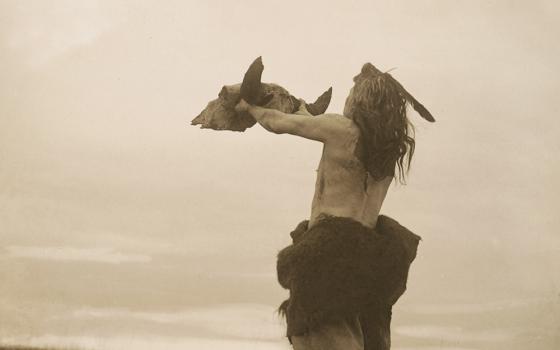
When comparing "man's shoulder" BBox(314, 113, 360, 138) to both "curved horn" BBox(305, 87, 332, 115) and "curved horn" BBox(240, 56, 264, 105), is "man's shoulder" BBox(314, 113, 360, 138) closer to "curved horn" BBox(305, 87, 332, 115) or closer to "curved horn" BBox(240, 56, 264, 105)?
"curved horn" BBox(240, 56, 264, 105)

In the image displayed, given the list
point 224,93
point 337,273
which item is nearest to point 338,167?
point 337,273

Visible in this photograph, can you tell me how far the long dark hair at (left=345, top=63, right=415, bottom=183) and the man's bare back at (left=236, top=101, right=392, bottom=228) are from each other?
63 mm

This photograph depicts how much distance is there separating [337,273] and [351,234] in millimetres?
269

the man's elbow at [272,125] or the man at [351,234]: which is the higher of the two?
the man's elbow at [272,125]

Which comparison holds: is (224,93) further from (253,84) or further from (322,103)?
(322,103)

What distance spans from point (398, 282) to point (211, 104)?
6.22ft

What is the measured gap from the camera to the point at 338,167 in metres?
6.67

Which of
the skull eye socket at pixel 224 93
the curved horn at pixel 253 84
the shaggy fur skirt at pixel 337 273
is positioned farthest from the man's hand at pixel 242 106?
the shaggy fur skirt at pixel 337 273

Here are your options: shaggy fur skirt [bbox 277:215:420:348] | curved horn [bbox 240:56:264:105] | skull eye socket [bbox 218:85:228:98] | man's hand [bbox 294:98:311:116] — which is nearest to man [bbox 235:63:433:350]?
shaggy fur skirt [bbox 277:215:420:348]

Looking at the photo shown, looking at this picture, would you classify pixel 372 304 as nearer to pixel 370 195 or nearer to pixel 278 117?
pixel 370 195

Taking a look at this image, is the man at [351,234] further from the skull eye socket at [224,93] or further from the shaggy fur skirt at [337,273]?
the skull eye socket at [224,93]

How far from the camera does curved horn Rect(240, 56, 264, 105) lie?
7004mm

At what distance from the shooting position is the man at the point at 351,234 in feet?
21.4

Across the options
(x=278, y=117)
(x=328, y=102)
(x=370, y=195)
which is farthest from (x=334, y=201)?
(x=328, y=102)
